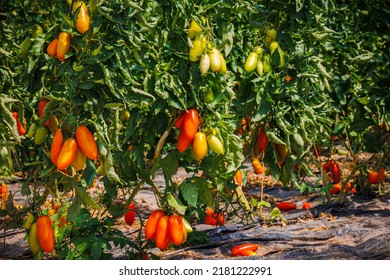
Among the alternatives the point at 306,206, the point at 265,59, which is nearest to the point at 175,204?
the point at 265,59

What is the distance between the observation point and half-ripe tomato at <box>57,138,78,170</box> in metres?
2.76

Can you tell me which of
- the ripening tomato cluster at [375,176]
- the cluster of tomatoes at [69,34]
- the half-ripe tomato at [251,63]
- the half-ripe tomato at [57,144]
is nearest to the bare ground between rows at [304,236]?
the ripening tomato cluster at [375,176]

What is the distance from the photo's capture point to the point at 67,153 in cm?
277

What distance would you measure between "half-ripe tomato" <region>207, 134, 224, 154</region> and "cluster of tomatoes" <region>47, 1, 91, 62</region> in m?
0.73

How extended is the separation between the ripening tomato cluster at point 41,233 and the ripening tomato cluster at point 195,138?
781mm

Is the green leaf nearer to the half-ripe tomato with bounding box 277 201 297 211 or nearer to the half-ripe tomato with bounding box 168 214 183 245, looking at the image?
the half-ripe tomato with bounding box 168 214 183 245

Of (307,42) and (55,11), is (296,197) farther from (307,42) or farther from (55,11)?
(55,11)

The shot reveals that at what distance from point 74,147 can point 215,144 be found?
0.64 meters

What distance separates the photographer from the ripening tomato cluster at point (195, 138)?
2.99 m

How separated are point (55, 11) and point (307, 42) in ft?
4.80

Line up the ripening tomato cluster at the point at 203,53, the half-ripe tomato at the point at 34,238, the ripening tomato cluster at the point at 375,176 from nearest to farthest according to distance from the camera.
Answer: the ripening tomato cluster at the point at 203,53, the half-ripe tomato at the point at 34,238, the ripening tomato cluster at the point at 375,176

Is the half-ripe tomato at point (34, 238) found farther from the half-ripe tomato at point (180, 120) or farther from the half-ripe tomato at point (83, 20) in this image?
the half-ripe tomato at point (83, 20)

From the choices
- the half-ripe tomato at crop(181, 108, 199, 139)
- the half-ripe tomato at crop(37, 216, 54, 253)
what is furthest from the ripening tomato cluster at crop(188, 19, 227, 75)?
the half-ripe tomato at crop(37, 216, 54, 253)

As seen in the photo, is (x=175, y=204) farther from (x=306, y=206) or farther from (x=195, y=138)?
(x=306, y=206)
